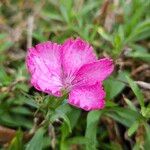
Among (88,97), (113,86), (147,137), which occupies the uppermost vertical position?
(88,97)

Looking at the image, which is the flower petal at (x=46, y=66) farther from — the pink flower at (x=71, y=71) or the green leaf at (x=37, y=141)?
the green leaf at (x=37, y=141)

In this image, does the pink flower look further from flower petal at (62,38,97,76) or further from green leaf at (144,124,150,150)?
green leaf at (144,124,150,150)

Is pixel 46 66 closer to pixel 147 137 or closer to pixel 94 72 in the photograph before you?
pixel 94 72

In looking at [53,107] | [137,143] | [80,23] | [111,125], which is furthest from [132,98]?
[53,107]

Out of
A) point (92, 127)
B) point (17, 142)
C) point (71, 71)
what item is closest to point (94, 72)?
point (71, 71)

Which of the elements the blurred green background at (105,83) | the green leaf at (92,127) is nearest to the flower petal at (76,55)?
the blurred green background at (105,83)

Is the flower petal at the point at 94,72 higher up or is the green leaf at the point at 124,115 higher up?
the flower petal at the point at 94,72

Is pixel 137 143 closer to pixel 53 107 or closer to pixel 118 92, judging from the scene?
pixel 118 92

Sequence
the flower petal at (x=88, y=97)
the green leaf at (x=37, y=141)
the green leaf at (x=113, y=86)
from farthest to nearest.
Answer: the green leaf at (x=113, y=86) < the green leaf at (x=37, y=141) < the flower petal at (x=88, y=97)
